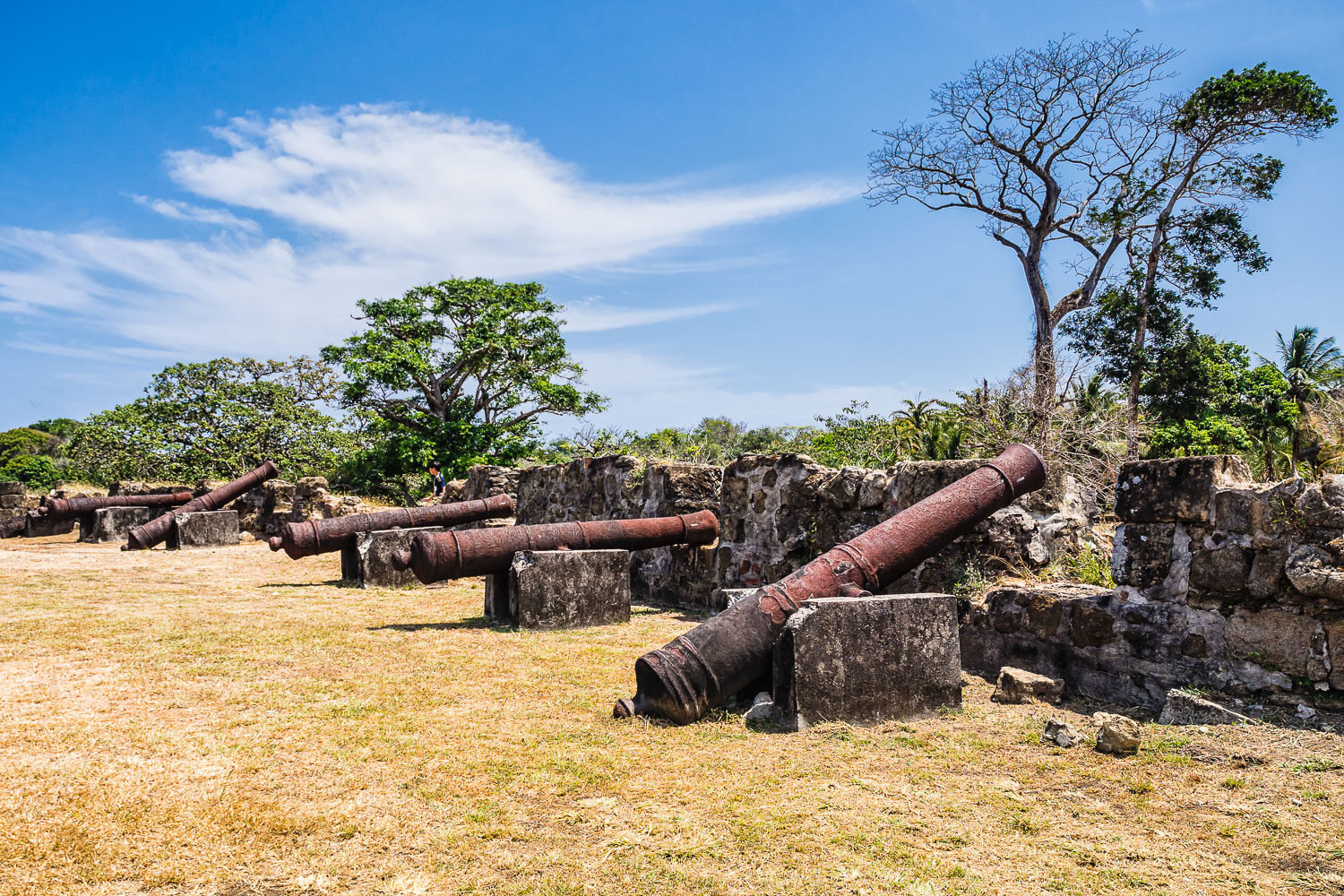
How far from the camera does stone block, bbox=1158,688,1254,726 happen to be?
3914 mm

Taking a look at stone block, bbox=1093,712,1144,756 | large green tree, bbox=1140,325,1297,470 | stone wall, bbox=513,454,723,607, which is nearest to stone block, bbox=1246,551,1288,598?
stone block, bbox=1093,712,1144,756

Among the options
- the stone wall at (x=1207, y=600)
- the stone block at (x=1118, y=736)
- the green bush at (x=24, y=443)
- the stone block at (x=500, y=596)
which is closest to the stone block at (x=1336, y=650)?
the stone wall at (x=1207, y=600)

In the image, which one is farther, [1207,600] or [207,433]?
[207,433]

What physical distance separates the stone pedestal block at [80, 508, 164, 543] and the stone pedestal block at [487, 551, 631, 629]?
13839mm

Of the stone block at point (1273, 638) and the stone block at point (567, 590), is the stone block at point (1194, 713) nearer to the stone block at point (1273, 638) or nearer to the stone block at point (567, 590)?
the stone block at point (1273, 638)

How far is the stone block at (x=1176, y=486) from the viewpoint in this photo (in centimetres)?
432

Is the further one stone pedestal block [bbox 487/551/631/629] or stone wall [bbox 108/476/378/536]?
stone wall [bbox 108/476/378/536]

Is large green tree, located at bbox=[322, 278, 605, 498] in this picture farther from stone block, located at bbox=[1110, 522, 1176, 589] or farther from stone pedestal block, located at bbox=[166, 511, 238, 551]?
stone block, located at bbox=[1110, 522, 1176, 589]

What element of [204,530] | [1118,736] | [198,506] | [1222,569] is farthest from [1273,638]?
[198,506]

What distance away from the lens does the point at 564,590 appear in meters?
7.43

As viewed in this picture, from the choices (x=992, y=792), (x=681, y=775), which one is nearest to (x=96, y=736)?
(x=681, y=775)

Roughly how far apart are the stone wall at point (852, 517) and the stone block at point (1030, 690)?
125cm

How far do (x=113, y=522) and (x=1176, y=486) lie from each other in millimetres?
19870

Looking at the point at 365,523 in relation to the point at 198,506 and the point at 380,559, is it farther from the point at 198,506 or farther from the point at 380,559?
the point at 198,506
